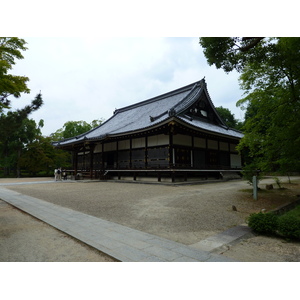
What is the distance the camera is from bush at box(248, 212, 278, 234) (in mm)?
4398

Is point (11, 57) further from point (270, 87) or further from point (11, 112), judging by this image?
Result: point (11, 112)

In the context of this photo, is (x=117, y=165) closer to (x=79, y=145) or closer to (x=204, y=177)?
(x=79, y=145)

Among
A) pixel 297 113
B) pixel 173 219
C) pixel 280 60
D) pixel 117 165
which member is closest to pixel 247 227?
pixel 173 219

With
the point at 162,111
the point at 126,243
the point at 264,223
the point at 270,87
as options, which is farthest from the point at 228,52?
the point at 162,111

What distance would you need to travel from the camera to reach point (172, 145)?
15.0 m

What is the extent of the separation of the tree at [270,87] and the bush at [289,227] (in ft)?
12.3

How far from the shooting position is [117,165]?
1900 cm

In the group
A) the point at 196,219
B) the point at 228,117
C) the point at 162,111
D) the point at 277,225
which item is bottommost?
the point at 196,219

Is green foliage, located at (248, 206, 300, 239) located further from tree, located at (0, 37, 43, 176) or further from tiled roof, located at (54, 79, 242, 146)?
tiled roof, located at (54, 79, 242, 146)

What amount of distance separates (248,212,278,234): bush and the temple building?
30.6ft

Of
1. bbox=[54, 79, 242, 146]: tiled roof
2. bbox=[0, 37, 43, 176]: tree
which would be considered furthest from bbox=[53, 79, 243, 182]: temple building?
bbox=[0, 37, 43, 176]: tree

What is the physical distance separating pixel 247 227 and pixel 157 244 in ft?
8.03

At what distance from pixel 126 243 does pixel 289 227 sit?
127 inches

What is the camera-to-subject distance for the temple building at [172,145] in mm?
15039
